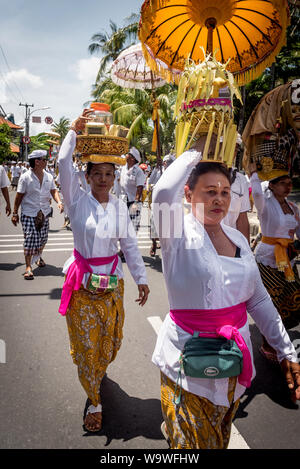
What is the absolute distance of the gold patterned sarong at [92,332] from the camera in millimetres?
2578

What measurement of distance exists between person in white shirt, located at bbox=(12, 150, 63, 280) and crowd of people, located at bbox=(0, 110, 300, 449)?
3.43m

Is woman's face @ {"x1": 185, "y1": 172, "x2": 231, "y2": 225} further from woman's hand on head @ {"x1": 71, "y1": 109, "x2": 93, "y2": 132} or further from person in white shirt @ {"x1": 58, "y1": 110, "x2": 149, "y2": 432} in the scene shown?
woman's hand on head @ {"x1": 71, "y1": 109, "x2": 93, "y2": 132}

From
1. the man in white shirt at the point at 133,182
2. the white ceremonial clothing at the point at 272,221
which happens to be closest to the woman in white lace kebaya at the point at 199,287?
the white ceremonial clothing at the point at 272,221

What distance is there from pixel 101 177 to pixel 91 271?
27.8 inches

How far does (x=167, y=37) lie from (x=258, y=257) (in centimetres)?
225

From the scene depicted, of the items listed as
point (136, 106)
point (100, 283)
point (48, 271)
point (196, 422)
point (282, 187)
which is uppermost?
point (136, 106)

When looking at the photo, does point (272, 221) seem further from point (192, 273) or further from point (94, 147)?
Result: point (192, 273)

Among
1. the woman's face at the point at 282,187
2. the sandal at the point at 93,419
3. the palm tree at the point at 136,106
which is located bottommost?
the sandal at the point at 93,419

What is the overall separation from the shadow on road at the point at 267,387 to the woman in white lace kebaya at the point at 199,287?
1198 mm

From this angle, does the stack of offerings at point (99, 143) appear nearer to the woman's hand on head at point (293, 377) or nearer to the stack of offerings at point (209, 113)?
the stack of offerings at point (209, 113)

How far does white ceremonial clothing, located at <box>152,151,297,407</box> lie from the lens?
5.16 feet

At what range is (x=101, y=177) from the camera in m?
2.66

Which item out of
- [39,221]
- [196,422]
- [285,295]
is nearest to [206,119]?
[196,422]
